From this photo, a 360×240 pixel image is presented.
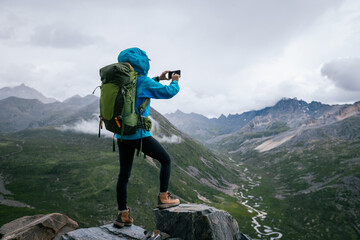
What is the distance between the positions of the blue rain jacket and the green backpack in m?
0.31

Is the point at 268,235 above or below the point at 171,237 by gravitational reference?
below

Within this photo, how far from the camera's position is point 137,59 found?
27.3 ft

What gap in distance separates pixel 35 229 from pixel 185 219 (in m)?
12.6

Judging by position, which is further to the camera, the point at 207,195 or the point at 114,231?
the point at 207,195

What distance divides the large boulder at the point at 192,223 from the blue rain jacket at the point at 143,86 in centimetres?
456

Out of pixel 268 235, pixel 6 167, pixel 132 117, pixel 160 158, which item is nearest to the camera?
pixel 132 117

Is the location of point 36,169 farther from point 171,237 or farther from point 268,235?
point 171,237

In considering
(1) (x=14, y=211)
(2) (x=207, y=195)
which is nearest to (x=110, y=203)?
(1) (x=14, y=211)

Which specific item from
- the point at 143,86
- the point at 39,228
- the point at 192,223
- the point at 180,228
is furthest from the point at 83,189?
the point at 143,86

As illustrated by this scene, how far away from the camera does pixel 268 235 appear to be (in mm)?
92812

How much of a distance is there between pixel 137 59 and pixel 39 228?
1569 cm

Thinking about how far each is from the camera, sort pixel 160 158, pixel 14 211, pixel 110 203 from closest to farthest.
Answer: pixel 160 158
pixel 14 211
pixel 110 203

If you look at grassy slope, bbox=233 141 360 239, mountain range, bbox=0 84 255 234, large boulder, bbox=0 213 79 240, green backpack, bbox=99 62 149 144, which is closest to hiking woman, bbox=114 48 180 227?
green backpack, bbox=99 62 149 144

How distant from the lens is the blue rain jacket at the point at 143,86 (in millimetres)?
8086
